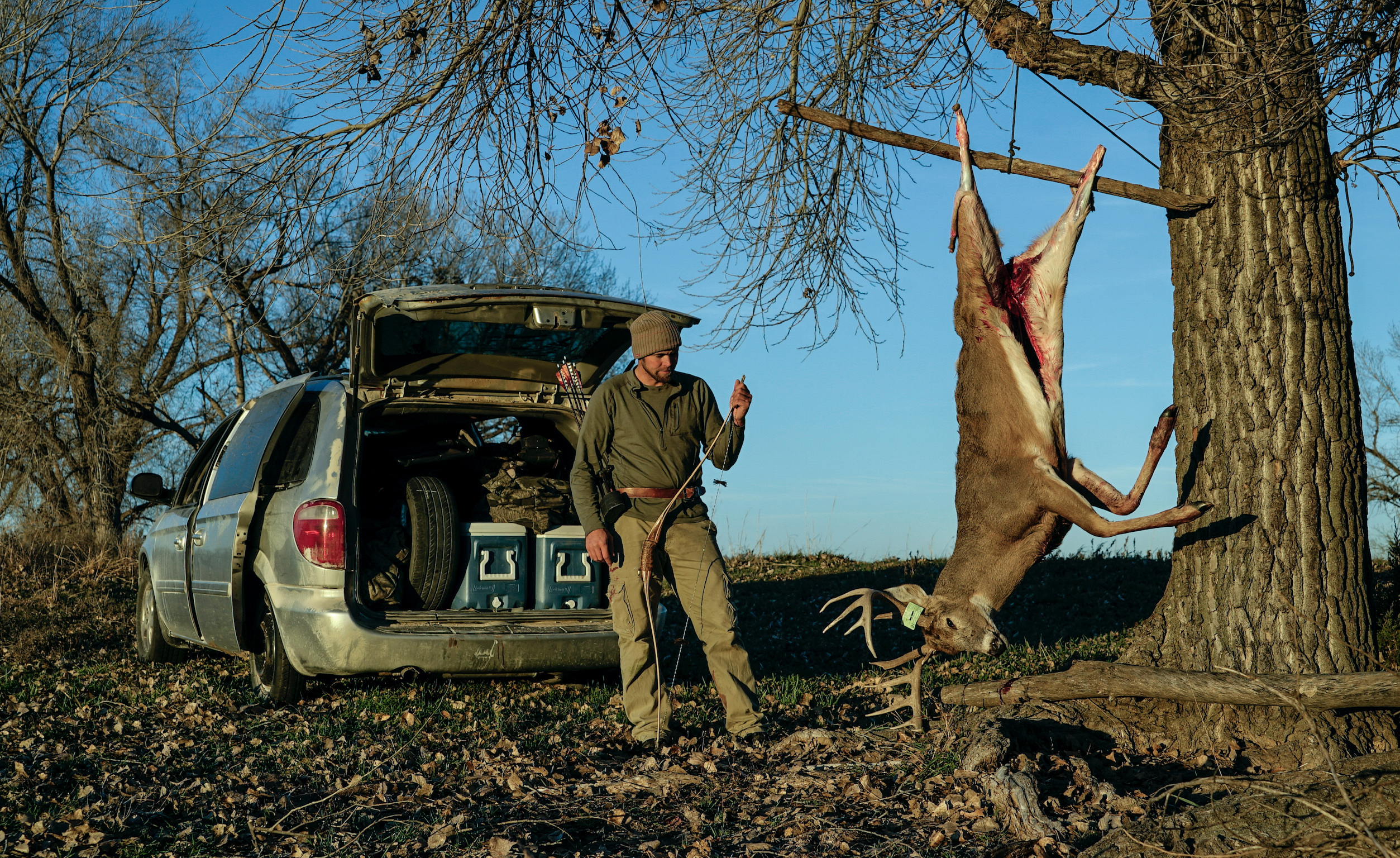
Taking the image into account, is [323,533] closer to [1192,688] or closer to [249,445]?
[249,445]

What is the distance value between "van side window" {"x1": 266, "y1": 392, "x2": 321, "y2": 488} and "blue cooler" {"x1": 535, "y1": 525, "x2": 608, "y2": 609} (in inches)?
60.6

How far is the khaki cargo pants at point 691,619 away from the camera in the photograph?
221 inches

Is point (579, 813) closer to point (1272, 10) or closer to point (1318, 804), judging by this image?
point (1318, 804)

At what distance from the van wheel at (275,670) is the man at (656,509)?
2.22 m

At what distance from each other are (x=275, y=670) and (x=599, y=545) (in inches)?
98.9

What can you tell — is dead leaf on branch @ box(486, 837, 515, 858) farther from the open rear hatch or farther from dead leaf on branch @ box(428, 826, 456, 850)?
the open rear hatch

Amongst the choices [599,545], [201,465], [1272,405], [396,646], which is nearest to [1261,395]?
[1272,405]

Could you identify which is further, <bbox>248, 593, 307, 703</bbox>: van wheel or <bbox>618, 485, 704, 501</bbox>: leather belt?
<bbox>248, 593, 307, 703</bbox>: van wheel

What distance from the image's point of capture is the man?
18.5ft

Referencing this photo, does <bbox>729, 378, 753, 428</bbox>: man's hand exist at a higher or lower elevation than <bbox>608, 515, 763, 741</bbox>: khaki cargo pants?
higher

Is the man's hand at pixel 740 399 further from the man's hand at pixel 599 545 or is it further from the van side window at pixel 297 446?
the van side window at pixel 297 446

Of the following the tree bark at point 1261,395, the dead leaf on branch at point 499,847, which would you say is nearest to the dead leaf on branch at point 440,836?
the dead leaf on branch at point 499,847

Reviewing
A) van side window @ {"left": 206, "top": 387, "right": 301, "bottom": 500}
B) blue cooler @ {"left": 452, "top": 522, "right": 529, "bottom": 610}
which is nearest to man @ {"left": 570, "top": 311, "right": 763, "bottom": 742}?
blue cooler @ {"left": 452, "top": 522, "right": 529, "bottom": 610}

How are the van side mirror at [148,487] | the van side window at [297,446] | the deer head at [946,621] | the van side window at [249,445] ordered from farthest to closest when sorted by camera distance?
1. the van side mirror at [148,487]
2. the van side window at [249,445]
3. the van side window at [297,446]
4. the deer head at [946,621]
